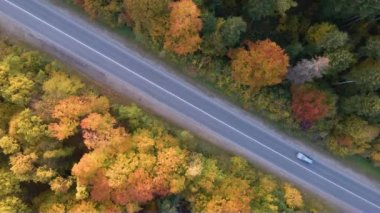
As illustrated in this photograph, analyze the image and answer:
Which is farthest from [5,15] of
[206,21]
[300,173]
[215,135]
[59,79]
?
[300,173]

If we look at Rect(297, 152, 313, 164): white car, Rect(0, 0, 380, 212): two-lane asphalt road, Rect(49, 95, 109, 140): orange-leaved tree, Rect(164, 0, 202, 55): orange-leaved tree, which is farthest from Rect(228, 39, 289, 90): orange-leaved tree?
Rect(49, 95, 109, 140): orange-leaved tree

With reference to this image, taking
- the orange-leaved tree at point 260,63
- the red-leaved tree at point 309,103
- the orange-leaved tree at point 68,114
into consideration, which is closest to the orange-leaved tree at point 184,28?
the orange-leaved tree at point 260,63

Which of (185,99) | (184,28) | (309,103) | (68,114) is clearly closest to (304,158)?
(309,103)

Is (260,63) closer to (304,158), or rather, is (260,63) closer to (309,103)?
(309,103)

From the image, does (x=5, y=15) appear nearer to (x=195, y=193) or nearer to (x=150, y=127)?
(x=150, y=127)

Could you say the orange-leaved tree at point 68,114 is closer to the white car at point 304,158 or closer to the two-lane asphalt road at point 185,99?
the two-lane asphalt road at point 185,99

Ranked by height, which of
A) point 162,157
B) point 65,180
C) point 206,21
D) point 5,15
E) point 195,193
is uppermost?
point 206,21
